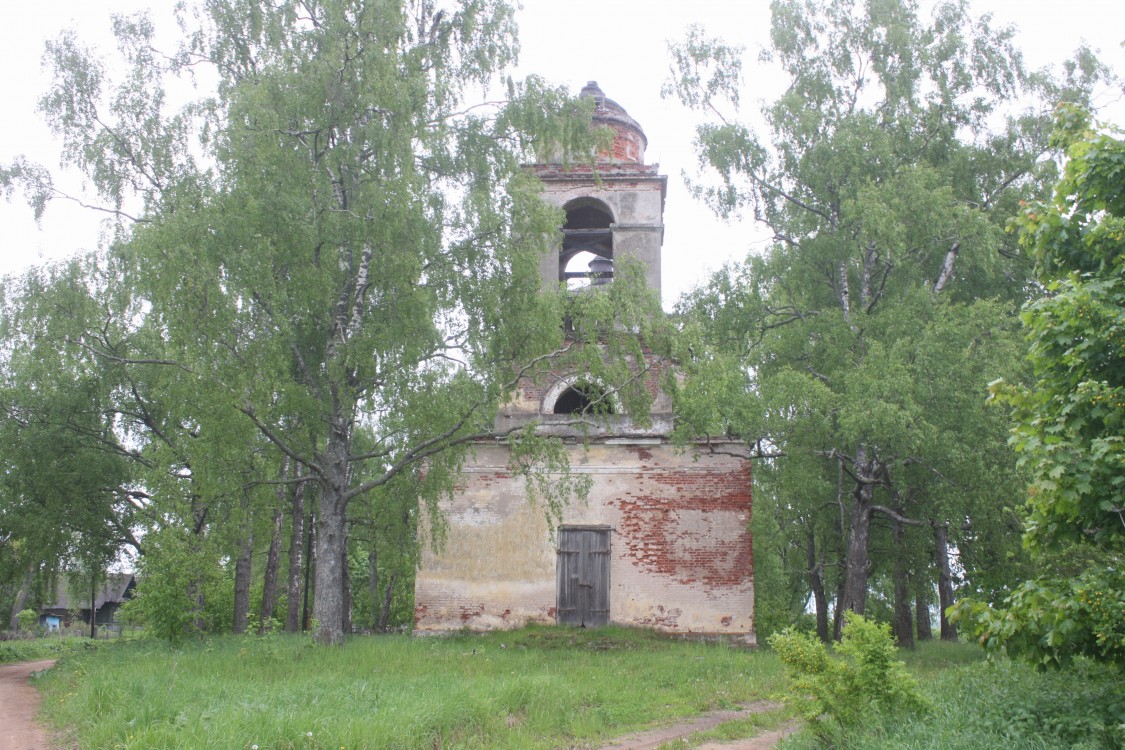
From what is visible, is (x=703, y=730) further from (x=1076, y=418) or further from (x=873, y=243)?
(x=873, y=243)

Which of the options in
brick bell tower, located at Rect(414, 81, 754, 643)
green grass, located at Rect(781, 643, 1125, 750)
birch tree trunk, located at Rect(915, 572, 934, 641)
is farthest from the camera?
birch tree trunk, located at Rect(915, 572, 934, 641)

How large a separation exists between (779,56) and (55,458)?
18459mm

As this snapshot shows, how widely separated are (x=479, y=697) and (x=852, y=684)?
393 centimetres

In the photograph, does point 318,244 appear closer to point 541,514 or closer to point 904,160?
point 541,514

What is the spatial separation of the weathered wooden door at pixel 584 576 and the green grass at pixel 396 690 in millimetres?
930

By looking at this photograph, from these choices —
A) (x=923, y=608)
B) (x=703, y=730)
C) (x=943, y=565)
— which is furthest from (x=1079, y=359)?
(x=923, y=608)

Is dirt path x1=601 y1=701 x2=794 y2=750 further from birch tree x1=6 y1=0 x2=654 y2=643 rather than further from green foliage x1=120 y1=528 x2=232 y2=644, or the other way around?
green foliage x1=120 y1=528 x2=232 y2=644

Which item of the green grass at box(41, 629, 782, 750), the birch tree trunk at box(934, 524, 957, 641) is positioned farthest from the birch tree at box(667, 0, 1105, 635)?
the green grass at box(41, 629, 782, 750)

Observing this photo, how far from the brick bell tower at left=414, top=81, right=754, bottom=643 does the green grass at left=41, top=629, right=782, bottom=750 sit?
1026 millimetres

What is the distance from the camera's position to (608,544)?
17328mm

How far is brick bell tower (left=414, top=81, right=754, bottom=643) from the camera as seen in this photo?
17.0 metres

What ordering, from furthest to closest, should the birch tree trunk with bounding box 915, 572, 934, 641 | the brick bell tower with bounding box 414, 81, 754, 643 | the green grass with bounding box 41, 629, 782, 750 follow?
the birch tree trunk with bounding box 915, 572, 934, 641 → the brick bell tower with bounding box 414, 81, 754, 643 → the green grass with bounding box 41, 629, 782, 750

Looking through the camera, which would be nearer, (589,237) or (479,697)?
(479,697)

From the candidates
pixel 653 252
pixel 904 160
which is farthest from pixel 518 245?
pixel 904 160
